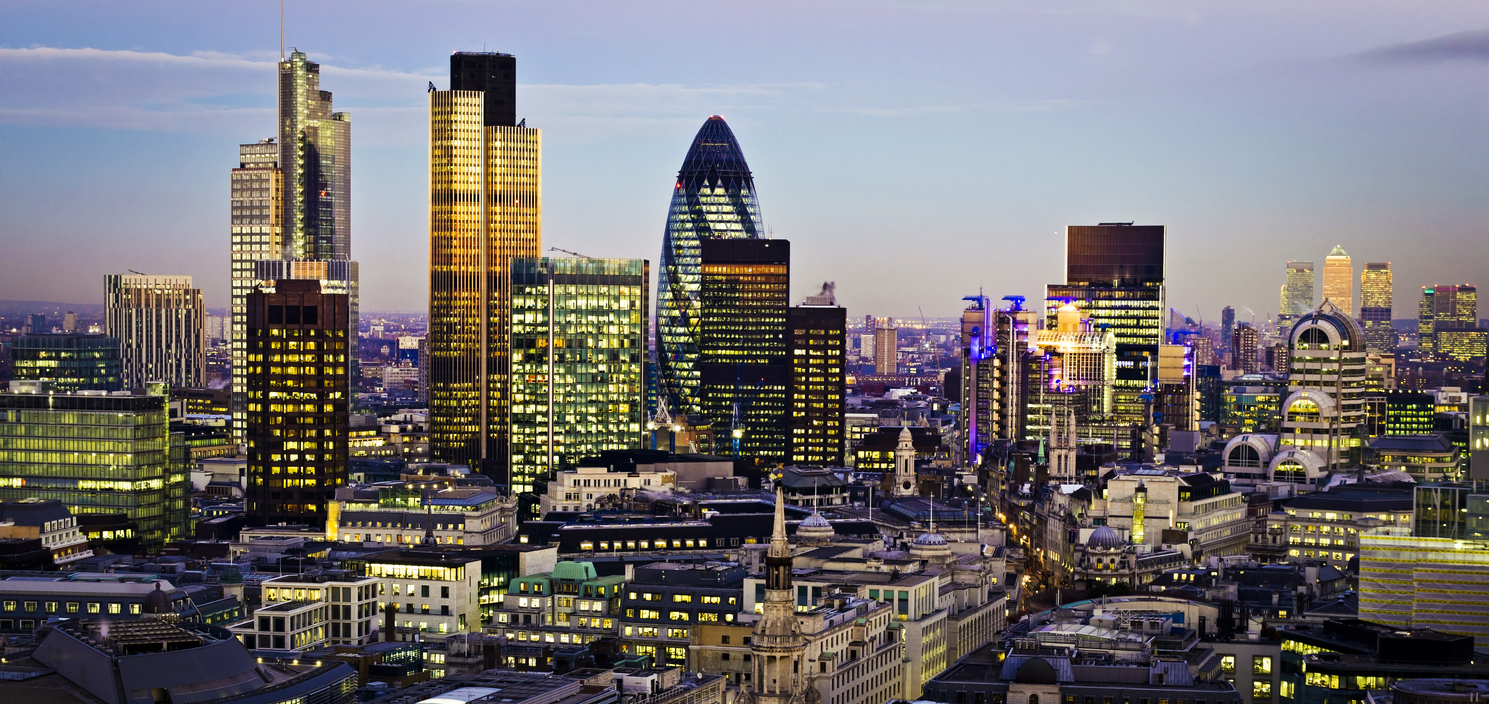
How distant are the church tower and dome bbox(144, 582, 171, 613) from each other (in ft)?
175

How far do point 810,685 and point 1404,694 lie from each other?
41.6m

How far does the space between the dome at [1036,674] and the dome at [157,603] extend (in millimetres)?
69889

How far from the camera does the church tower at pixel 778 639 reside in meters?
155

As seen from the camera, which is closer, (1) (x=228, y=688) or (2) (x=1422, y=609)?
(1) (x=228, y=688)

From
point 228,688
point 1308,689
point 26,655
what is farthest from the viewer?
point 1308,689

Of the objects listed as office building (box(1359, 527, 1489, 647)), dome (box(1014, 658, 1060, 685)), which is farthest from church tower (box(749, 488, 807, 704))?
office building (box(1359, 527, 1489, 647))

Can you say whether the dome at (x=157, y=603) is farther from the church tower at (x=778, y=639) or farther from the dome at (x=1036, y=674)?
the dome at (x=1036, y=674)

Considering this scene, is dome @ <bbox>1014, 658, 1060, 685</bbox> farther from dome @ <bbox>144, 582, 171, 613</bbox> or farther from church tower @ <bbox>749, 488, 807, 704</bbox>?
dome @ <bbox>144, 582, 171, 613</bbox>

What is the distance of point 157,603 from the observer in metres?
184

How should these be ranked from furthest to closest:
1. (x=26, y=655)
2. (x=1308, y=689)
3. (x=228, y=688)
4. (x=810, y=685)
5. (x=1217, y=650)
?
1. (x=1217, y=650)
2. (x=1308, y=689)
3. (x=810, y=685)
4. (x=26, y=655)
5. (x=228, y=688)

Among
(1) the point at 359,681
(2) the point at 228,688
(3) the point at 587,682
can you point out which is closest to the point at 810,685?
(3) the point at 587,682

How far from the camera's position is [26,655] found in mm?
146250

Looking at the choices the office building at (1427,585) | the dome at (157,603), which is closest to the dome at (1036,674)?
the office building at (1427,585)

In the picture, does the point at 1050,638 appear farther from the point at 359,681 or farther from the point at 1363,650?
the point at 359,681
